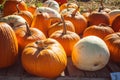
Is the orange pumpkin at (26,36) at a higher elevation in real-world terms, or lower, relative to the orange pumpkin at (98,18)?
higher

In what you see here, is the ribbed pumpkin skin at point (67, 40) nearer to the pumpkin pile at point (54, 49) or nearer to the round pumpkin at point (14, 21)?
the pumpkin pile at point (54, 49)

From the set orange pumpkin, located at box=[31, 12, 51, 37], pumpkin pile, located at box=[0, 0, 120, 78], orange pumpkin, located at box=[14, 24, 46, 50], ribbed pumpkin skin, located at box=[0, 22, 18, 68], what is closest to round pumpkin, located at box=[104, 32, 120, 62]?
pumpkin pile, located at box=[0, 0, 120, 78]

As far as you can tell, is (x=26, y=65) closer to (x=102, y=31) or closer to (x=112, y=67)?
(x=112, y=67)

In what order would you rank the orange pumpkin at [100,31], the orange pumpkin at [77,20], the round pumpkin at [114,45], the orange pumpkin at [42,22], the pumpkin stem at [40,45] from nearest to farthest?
the pumpkin stem at [40,45], the round pumpkin at [114,45], the orange pumpkin at [100,31], the orange pumpkin at [42,22], the orange pumpkin at [77,20]

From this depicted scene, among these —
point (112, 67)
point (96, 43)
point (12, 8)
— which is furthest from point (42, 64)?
point (12, 8)

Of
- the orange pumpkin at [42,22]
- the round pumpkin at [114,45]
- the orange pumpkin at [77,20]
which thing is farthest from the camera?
the orange pumpkin at [77,20]

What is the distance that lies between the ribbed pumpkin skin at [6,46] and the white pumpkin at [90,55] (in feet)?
1.82

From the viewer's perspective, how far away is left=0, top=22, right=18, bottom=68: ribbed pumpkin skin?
2.44m

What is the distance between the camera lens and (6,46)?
2.45 meters

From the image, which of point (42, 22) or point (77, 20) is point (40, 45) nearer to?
point (42, 22)

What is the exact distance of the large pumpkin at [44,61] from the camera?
2291mm

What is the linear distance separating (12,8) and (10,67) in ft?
5.44

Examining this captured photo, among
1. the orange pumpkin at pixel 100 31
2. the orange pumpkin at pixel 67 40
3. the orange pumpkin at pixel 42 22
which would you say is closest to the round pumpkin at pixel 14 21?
the orange pumpkin at pixel 42 22

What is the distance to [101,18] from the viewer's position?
3434mm
